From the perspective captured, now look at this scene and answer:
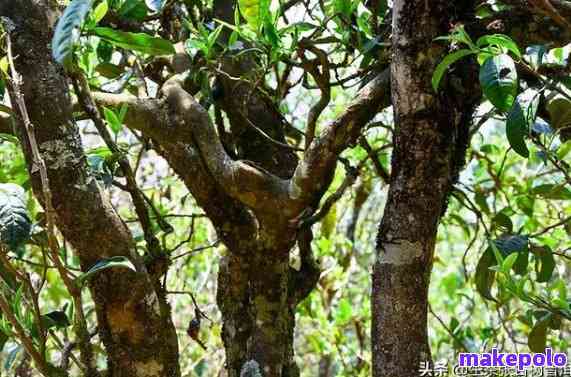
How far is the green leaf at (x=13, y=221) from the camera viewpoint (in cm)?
76

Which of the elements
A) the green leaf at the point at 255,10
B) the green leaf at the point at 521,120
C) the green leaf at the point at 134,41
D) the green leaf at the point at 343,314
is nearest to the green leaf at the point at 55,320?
the green leaf at the point at 134,41

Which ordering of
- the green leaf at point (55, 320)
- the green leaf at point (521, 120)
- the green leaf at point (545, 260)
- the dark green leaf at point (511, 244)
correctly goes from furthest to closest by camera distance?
the green leaf at point (545, 260) < the dark green leaf at point (511, 244) < the green leaf at point (55, 320) < the green leaf at point (521, 120)

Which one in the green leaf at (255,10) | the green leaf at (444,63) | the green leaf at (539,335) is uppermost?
the green leaf at (255,10)

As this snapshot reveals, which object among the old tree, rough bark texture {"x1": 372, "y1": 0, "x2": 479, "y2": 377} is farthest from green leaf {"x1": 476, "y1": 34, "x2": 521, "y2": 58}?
rough bark texture {"x1": 372, "y1": 0, "x2": 479, "y2": 377}

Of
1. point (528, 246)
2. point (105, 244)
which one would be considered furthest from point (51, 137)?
point (528, 246)

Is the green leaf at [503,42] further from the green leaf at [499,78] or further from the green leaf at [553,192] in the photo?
the green leaf at [553,192]

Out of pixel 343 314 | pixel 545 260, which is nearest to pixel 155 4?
pixel 545 260

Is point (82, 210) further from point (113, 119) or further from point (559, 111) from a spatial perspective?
point (559, 111)

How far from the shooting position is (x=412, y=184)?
2.71ft

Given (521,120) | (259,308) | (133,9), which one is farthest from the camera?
(259,308)

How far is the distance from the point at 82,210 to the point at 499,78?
48 centimetres

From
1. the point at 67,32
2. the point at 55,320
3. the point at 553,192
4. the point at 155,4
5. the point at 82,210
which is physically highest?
the point at 155,4

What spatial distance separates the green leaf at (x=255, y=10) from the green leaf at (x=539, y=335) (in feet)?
1.93

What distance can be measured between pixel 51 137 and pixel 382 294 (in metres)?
0.42
